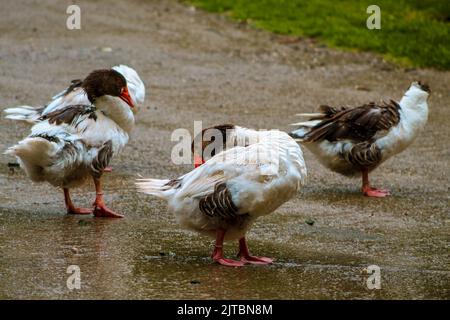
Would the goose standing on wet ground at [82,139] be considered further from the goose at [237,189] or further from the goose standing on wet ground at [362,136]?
the goose standing on wet ground at [362,136]

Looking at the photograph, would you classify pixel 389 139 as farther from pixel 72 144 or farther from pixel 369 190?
pixel 72 144

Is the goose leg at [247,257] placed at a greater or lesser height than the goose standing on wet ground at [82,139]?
lesser

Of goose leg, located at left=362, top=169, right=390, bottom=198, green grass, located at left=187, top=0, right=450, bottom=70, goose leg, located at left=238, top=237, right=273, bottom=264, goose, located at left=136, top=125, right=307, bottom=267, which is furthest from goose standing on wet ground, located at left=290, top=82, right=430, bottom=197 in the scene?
green grass, located at left=187, top=0, right=450, bottom=70

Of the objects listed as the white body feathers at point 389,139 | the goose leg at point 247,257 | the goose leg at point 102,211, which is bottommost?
the goose leg at point 247,257

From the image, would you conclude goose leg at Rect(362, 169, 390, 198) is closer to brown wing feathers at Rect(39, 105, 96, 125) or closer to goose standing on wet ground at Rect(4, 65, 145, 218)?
goose standing on wet ground at Rect(4, 65, 145, 218)

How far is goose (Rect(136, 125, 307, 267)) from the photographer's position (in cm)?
649

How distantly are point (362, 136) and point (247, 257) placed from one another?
3267 millimetres

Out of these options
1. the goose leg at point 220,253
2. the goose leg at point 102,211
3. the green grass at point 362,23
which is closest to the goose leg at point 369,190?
the goose leg at point 102,211

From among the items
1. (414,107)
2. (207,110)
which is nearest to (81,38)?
(207,110)

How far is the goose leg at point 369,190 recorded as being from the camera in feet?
31.1

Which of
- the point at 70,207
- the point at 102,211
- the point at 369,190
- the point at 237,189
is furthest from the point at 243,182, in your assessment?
the point at 369,190

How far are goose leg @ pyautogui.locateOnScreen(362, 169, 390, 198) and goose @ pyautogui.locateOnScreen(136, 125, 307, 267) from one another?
287 centimetres

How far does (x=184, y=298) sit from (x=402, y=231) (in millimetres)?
2880

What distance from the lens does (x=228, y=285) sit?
20.0ft
